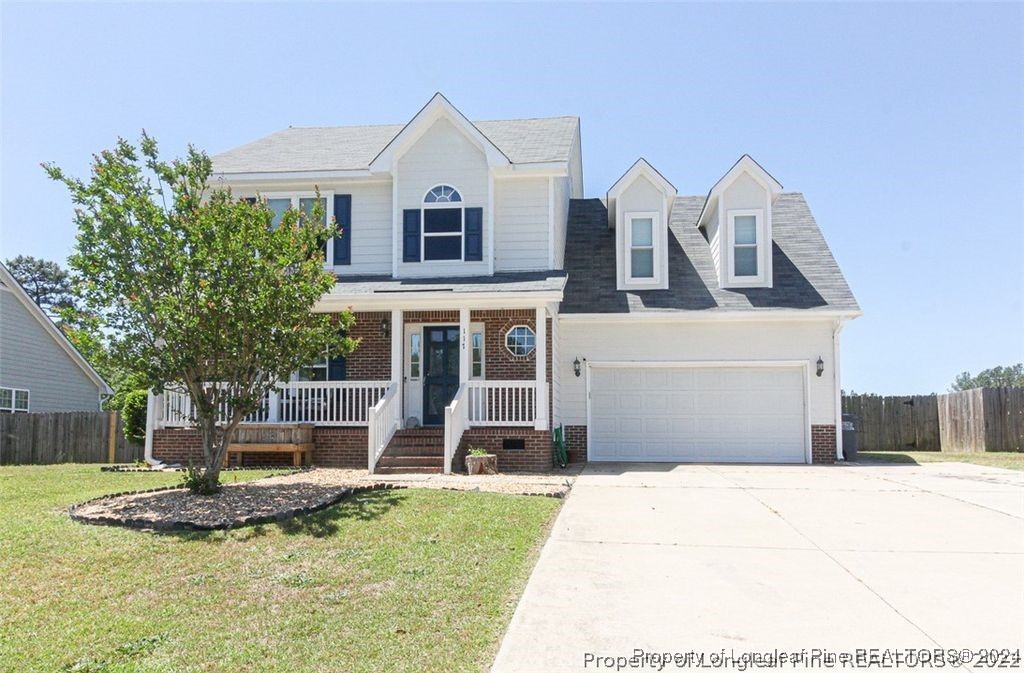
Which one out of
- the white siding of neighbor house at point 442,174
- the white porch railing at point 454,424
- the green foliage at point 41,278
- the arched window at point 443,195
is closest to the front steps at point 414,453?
the white porch railing at point 454,424

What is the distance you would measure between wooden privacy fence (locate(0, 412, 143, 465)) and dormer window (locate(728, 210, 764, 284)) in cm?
1515

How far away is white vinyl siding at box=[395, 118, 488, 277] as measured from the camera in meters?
15.8

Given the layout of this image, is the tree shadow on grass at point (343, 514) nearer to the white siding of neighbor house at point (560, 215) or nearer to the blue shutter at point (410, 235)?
the blue shutter at point (410, 235)

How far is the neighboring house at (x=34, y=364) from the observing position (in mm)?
21859

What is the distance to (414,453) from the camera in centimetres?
1350

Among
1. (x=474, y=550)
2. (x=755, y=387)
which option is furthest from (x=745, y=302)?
(x=474, y=550)

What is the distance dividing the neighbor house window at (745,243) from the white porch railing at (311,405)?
820cm

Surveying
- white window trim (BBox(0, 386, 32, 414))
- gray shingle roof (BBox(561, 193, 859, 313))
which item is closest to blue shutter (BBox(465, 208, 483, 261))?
gray shingle roof (BBox(561, 193, 859, 313))

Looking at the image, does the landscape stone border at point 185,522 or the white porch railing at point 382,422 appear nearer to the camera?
the landscape stone border at point 185,522

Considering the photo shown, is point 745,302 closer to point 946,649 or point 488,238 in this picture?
point 488,238

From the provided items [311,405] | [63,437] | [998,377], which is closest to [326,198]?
[311,405]

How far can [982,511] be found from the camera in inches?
357

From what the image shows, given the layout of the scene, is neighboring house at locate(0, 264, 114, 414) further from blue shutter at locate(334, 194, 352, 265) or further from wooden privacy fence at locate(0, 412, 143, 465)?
blue shutter at locate(334, 194, 352, 265)

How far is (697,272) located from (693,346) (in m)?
2.06
